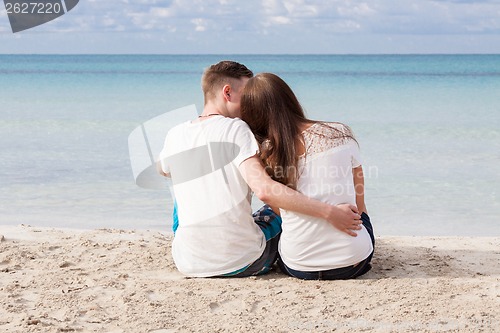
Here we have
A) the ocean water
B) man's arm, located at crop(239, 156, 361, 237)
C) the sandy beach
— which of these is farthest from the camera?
the ocean water

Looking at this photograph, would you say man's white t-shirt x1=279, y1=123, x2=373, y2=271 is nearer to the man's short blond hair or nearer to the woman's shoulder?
the woman's shoulder

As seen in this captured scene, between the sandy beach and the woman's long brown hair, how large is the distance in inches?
24.0

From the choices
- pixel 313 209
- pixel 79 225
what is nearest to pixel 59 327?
pixel 313 209

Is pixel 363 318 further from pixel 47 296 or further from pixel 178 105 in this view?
pixel 178 105

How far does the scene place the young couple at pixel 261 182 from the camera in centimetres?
328

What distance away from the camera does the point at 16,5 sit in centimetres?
1509

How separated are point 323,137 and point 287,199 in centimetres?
35

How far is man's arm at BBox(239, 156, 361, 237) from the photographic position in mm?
3236

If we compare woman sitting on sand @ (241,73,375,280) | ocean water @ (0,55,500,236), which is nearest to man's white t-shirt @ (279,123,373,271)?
woman sitting on sand @ (241,73,375,280)

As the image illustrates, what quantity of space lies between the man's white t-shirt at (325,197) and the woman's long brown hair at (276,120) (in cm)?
7

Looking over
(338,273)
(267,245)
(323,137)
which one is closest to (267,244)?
(267,245)

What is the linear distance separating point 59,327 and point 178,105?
1396 centimetres

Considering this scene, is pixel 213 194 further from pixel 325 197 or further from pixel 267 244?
pixel 325 197

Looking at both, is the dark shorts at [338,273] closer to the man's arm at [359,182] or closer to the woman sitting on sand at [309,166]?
the woman sitting on sand at [309,166]
